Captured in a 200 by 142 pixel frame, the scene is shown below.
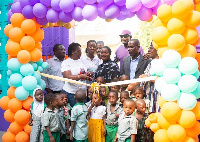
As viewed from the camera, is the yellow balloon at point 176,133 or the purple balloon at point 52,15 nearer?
the yellow balloon at point 176,133

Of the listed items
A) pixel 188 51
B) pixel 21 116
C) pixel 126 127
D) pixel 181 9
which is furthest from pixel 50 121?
pixel 181 9

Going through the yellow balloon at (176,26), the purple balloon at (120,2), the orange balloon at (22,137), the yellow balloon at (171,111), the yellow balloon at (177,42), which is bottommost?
the orange balloon at (22,137)

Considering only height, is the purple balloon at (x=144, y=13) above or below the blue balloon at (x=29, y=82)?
above

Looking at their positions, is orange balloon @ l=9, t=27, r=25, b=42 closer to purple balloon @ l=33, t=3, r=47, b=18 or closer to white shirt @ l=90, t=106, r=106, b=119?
purple balloon @ l=33, t=3, r=47, b=18

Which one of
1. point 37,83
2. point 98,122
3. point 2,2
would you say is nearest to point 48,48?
point 2,2

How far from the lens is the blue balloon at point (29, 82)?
5688 mm

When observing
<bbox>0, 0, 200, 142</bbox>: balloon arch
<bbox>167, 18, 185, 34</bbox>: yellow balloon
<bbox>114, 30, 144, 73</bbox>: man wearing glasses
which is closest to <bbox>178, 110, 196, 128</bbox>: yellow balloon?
<bbox>0, 0, 200, 142</bbox>: balloon arch

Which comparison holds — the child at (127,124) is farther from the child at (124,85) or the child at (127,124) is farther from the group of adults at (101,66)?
the group of adults at (101,66)

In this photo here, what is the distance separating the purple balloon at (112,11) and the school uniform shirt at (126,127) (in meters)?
1.73

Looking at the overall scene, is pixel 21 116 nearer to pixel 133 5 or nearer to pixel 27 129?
pixel 27 129

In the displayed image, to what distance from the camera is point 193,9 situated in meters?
4.57

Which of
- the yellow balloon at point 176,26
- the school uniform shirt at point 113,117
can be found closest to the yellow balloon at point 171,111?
the school uniform shirt at point 113,117

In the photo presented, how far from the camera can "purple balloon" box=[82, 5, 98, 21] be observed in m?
5.13

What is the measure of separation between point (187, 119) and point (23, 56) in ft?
10.6
